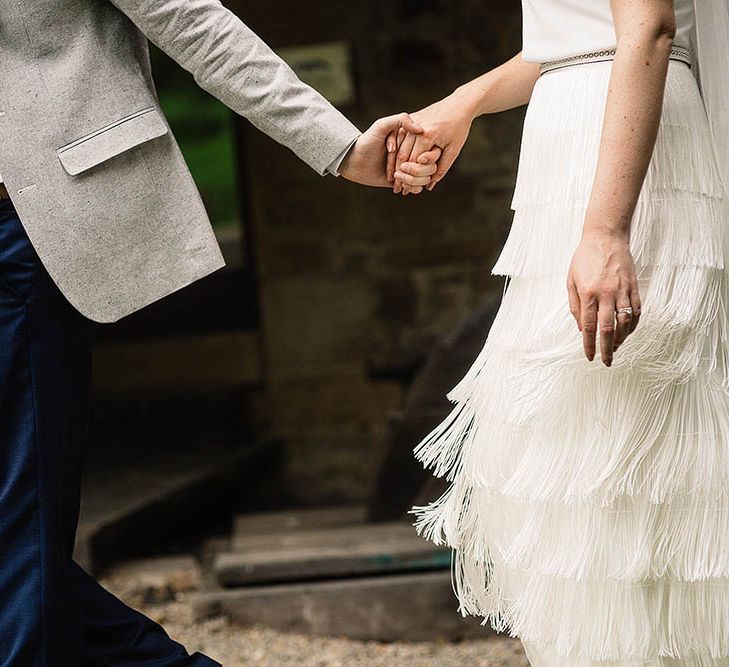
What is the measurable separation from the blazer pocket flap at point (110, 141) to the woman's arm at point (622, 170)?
766 millimetres

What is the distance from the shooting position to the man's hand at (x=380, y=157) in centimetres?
208

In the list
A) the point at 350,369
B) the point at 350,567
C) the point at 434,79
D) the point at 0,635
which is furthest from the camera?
the point at 350,369

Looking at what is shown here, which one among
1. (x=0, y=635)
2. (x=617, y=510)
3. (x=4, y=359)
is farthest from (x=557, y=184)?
(x=0, y=635)

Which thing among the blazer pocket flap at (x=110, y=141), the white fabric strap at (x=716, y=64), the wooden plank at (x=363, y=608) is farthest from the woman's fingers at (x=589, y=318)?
the wooden plank at (x=363, y=608)

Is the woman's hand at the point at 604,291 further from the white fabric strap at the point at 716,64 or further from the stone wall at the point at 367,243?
the stone wall at the point at 367,243

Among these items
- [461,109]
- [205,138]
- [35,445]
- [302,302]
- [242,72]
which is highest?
[242,72]

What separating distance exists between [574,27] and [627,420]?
2.03ft

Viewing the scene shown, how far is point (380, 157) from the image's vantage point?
7.00 feet

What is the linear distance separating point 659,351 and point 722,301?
6.1 inches

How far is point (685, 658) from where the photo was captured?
5.50ft

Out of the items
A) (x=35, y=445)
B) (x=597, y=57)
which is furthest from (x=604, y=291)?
(x=35, y=445)

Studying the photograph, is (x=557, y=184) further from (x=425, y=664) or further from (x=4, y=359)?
(x=425, y=664)

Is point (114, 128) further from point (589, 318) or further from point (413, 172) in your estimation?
point (589, 318)

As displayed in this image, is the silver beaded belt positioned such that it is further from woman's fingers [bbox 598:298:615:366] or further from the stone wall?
the stone wall
